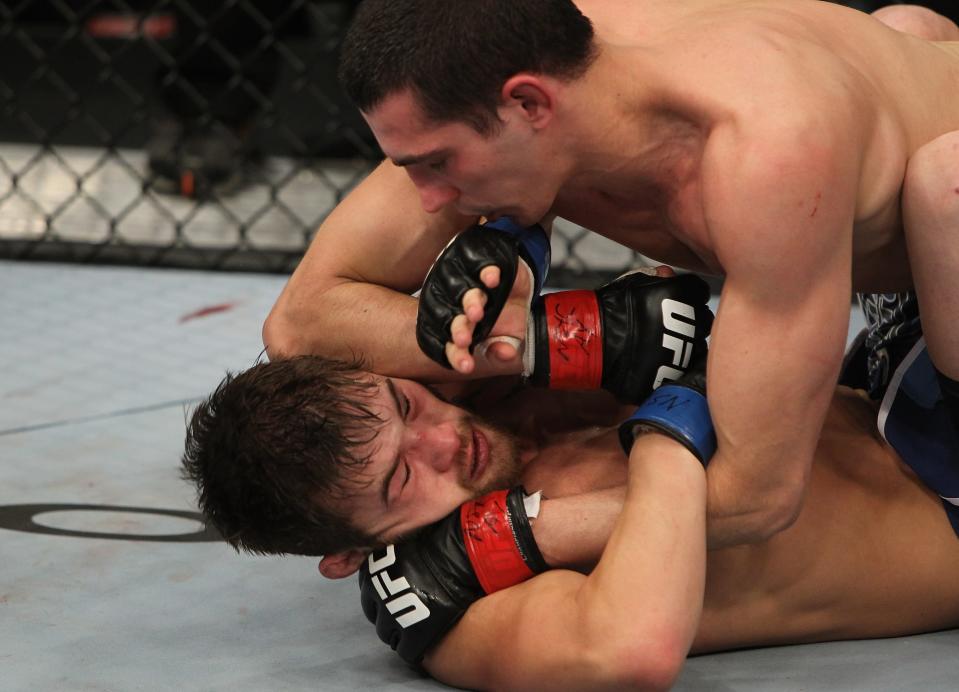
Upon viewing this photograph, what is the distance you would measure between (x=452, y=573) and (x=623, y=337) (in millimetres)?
310

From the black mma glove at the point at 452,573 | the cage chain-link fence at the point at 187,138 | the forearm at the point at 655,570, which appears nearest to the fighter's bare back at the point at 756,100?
the forearm at the point at 655,570

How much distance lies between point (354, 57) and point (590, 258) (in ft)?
6.66

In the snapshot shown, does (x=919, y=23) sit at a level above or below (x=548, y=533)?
above

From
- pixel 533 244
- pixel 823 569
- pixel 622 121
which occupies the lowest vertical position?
pixel 823 569

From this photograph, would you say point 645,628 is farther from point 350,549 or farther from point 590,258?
point 590,258

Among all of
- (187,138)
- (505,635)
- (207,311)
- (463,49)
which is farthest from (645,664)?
(187,138)

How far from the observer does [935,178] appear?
1.27 metres

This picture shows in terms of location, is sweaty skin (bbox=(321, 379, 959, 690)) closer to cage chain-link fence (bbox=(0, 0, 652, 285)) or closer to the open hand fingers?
the open hand fingers

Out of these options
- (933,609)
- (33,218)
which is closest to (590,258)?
(33,218)

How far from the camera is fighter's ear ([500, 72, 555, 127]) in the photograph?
4.00 feet

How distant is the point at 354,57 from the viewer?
1.26 metres

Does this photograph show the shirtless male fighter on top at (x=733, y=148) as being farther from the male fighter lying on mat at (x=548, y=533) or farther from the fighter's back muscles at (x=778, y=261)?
the male fighter lying on mat at (x=548, y=533)

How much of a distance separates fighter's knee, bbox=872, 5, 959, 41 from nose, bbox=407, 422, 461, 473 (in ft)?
2.80

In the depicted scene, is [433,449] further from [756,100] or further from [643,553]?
[756,100]
